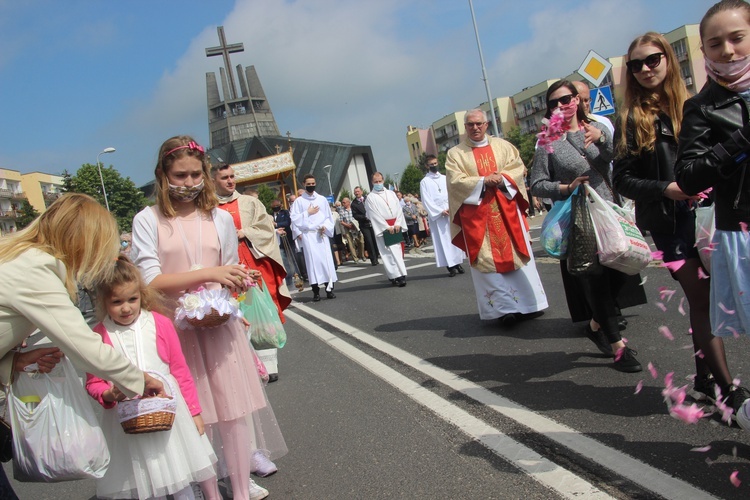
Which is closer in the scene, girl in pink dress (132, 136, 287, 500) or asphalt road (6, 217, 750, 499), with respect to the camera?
asphalt road (6, 217, 750, 499)

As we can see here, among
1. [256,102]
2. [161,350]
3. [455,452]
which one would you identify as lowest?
[455,452]

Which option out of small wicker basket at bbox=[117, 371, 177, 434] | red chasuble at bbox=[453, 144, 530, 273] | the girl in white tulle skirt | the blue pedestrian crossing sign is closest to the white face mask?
the girl in white tulle skirt

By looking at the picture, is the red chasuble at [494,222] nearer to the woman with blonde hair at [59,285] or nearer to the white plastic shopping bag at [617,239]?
the white plastic shopping bag at [617,239]

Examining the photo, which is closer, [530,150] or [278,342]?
[278,342]

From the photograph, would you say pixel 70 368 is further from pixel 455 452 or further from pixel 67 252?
pixel 455 452

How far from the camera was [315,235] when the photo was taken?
12711 millimetres

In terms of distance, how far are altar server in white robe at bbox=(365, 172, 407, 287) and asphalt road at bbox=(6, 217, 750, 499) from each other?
4654 mm

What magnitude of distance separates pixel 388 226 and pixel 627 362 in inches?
333

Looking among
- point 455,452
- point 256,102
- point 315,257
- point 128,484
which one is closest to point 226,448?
point 128,484

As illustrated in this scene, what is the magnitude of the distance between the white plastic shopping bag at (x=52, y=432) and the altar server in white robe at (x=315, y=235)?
9555mm

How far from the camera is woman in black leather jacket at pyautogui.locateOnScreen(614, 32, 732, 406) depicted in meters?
3.45

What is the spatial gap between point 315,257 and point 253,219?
6408mm

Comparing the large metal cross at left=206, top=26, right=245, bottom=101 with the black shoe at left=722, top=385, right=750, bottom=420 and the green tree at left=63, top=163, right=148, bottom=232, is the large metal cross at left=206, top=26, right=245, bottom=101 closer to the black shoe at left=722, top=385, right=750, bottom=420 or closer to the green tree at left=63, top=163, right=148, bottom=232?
the green tree at left=63, top=163, right=148, bottom=232

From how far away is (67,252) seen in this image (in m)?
2.49
